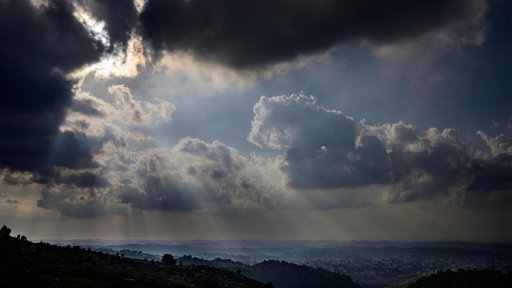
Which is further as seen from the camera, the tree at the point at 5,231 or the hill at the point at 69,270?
the tree at the point at 5,231

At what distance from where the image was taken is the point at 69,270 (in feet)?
402

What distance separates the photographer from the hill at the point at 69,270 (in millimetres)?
88312

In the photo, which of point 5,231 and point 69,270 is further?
point 5,231

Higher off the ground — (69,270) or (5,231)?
(5,231)

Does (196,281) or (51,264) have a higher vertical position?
(51,264)

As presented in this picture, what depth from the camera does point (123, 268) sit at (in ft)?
525

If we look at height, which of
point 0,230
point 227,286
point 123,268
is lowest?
point 227,286

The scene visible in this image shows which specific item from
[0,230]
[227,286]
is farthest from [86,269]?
[227,286]

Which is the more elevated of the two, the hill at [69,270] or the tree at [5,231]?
the tree at [5,231]

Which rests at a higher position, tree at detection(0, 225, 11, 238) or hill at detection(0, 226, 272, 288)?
tree at detection(0, 225, 11, 238)

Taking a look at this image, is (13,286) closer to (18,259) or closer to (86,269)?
(18,259)

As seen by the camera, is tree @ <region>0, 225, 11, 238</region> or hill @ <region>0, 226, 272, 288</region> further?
tree @ <region>0, 225, 11, 238</region>

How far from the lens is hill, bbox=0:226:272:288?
8831 cm

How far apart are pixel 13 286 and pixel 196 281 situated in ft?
378
